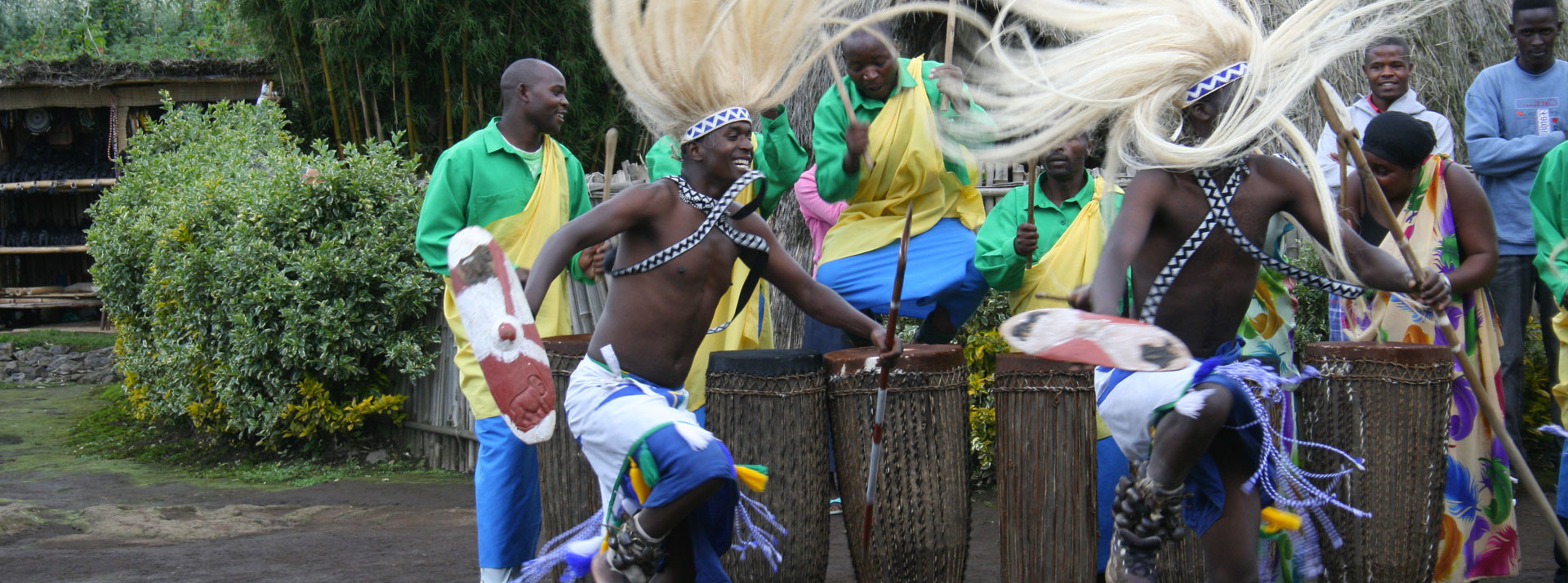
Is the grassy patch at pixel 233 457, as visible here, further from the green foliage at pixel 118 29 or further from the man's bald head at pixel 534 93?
the green foliage at pixel 118 29

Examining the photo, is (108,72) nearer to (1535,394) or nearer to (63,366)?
(63,366)

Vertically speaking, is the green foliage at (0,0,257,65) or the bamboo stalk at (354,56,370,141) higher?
the green foliage at (0,0,257,65)

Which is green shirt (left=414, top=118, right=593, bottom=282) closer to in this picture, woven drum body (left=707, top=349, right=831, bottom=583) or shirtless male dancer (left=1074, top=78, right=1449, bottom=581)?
woven drum body (left=707, top=349, right=831, bottom=583)

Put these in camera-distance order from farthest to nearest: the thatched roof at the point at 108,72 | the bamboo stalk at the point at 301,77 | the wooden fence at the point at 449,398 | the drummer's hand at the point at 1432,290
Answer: the thatched roof at the point at 108,72
the bamboo stalk at the point at 301,77
the wooden fence at the point at 449,398
the drummer's hand at the point at 1432,290

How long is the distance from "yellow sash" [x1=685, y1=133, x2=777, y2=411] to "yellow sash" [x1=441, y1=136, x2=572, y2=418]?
524 mm

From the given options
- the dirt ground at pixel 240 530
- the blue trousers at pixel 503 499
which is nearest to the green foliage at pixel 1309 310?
the dirt ground at pixel 240 530

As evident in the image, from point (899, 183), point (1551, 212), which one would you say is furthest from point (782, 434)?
point (1551, 212)

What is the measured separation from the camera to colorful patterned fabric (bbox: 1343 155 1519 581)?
14.1 ft

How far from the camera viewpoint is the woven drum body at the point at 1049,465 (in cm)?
404

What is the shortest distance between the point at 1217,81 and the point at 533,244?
242cm

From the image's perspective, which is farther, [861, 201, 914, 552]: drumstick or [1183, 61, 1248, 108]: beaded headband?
[861, 201, 914, 552]: drumstick

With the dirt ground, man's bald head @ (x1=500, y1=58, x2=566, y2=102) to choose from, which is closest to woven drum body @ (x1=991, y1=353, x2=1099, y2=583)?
the dirt ground

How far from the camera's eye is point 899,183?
190 inches

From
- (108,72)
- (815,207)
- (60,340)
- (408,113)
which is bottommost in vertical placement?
(60,340)
